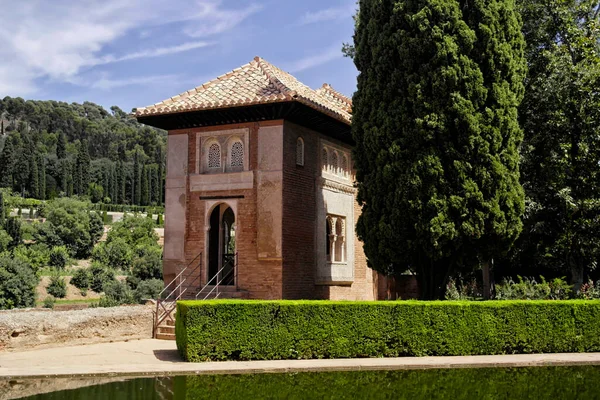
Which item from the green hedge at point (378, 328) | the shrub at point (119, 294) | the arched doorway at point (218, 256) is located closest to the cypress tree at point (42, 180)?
the shrub at point (119, 294)

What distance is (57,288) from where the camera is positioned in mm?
40938

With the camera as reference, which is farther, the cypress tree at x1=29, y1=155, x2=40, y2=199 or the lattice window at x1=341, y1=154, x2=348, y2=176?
the cypress tree at x1=29, y1=155, x2=40, y2=199

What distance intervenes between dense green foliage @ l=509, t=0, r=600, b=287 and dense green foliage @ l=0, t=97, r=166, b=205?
80.3m

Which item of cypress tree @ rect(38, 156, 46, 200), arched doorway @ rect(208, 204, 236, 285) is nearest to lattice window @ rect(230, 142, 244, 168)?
arched doorway @ rect(208, 204, 236, 285)

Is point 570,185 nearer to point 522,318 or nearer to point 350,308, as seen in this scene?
point 522,318

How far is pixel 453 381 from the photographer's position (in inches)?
404

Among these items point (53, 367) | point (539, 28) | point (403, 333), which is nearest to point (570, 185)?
point (539, 28)

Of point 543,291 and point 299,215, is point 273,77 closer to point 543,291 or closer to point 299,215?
point 299,215

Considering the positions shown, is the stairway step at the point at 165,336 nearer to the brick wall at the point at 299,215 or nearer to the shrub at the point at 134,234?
the brick wall at the point at 299,215

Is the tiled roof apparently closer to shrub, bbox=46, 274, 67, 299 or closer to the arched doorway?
the arched doorway

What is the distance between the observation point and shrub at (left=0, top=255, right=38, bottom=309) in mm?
31719

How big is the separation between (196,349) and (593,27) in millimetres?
14697

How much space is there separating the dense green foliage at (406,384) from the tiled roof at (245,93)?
24.8 ft

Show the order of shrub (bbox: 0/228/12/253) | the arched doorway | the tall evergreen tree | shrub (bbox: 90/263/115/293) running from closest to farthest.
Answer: the arched doorway
shrub (bbox: 90/263/115/293)
shrub (bbox: 0/228/12/253)
the tall evergreen tree
